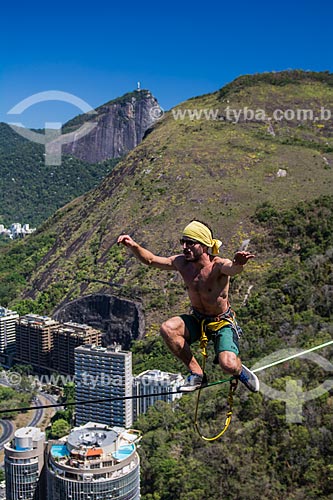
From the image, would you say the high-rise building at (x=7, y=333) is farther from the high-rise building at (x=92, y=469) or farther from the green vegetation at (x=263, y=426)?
the high-rise building at (x=92, y=469)

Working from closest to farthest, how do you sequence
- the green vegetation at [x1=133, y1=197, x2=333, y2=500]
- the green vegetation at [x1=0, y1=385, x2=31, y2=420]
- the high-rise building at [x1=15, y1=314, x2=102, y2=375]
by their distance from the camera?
the green vegetation at [x1=133, y1=197, x2=333, y2=500] < the green vegetation at [x1=0, y1=385, x2=31, y2=420] < the high-rise building at [x1=15, y1=314, x2=102, y2=375]

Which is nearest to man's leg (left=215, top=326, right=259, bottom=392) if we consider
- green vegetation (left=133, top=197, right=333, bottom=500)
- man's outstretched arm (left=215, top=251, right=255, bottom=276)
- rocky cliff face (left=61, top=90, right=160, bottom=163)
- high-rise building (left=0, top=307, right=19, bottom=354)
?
man's outstretched arm (left=215, top=251, right=255, bottom=276)

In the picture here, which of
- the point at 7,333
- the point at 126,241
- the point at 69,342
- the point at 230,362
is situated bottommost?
the point at 7,333

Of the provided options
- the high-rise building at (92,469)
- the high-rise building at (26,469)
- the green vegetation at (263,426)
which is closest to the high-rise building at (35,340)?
the green vegetation at (263,426)

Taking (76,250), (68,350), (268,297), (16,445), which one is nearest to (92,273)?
(76,250)

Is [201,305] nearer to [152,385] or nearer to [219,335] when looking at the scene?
[219,335]

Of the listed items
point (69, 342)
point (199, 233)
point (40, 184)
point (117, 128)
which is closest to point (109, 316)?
point (69, 342)

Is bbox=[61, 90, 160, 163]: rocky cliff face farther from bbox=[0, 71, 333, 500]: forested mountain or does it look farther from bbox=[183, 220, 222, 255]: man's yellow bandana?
bbox=[183, 220, 222, 255]: man's yellow bandana

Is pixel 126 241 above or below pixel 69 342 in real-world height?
above

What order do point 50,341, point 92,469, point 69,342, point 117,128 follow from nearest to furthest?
1. point 92,469
2. point 69,342
3. point 50,341
4. point 117,128
